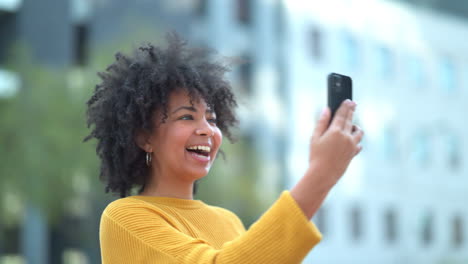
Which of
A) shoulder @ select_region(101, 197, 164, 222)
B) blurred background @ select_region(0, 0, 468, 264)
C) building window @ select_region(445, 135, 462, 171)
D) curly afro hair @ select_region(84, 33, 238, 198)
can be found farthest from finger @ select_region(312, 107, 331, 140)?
building window @ select_region(445, 135, 462, 171)

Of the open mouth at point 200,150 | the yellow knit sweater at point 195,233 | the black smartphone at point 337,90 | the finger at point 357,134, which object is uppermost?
the black smartphone at point 337,90

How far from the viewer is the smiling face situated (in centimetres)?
246

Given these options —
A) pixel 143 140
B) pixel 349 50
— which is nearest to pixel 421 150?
pixel 349 50

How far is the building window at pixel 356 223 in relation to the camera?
29188mm

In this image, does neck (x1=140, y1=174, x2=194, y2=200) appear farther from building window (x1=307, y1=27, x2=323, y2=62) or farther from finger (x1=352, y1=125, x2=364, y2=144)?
building window (x1=307, y1=27, x2=323, y2=62)

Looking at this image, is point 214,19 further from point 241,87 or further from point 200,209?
point 200,209

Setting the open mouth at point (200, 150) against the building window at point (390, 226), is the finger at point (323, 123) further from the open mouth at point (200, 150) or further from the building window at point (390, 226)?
the building window at point (390, 226)

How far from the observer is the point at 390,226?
31.2 metres

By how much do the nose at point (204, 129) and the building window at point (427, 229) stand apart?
30.6 m

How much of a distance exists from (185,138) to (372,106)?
28738 mm

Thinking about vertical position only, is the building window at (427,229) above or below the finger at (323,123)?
below

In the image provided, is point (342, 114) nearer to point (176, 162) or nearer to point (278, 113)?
point (176, 162)

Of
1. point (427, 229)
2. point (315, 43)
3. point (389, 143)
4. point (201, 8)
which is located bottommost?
point (427, 229)

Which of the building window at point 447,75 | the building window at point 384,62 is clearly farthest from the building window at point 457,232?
the building window at point 384,62
